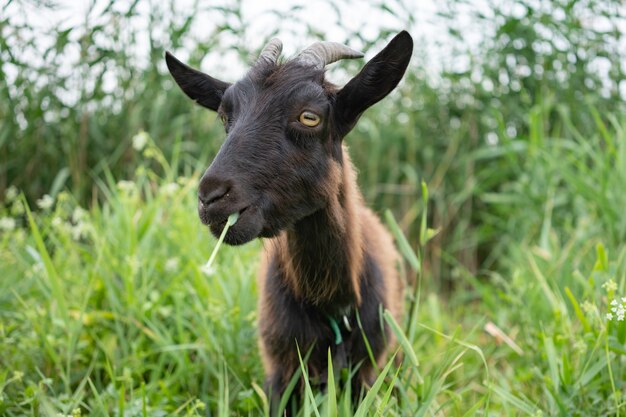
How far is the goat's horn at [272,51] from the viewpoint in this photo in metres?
3.26

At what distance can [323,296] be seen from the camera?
10.8ft

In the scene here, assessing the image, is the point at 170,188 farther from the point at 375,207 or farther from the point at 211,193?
the point at 375,207

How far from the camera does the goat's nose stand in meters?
2.67

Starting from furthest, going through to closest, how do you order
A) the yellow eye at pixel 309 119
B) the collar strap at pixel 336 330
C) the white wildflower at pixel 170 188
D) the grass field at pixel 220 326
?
the white wildflower at pixel 170 188 → the collar strap at pixel 336 330 → the grass field at pixel 220 326 → the yellow eye at pixel 309 119

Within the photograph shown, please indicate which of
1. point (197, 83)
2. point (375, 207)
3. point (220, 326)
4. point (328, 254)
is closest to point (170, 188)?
point (220, 326)

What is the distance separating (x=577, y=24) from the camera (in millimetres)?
6129

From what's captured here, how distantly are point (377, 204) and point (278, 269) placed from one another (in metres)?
3.79

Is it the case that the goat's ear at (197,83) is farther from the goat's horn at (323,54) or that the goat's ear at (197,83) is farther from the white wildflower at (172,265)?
the white wildflower at (172,265)

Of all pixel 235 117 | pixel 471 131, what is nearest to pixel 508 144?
pixel 471 131

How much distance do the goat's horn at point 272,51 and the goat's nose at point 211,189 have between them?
85 cm

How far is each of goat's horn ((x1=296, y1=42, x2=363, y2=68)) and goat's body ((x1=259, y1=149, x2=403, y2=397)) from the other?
20.3 inches

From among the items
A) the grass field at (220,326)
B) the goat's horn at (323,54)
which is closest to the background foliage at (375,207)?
the grass field at (220,326)

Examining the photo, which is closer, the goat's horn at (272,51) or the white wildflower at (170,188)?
the goat's horn at (272,51)

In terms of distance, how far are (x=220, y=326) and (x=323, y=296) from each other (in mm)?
917
